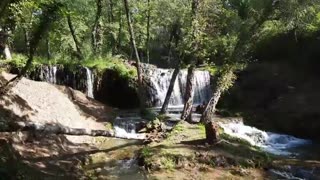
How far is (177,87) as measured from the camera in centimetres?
2723

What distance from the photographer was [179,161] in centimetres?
1135

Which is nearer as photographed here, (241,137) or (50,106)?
(50,106)

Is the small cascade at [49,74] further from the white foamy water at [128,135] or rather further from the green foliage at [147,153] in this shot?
the green foliage at [147,153]

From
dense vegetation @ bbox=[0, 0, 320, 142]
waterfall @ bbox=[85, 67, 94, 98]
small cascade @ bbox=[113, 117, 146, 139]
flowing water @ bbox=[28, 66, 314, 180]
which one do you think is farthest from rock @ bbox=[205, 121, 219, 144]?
waterfall @ bbox=[85, 67, 94, 98]

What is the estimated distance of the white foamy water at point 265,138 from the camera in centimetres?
1645

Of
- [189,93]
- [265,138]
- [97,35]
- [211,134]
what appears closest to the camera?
[211,134]

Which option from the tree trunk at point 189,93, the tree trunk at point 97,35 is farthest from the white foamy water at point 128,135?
the tree trunk at point 97,35

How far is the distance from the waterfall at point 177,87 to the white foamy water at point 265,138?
800 cm

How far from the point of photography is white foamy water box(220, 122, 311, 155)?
16453mm

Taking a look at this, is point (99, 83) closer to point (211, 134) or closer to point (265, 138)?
point (265, 138)

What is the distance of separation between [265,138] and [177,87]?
10415 mm

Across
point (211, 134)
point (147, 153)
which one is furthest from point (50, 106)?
point (211, 134)

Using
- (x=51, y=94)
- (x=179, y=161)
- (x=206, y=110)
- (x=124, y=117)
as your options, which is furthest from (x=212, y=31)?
(x=179, y=161)

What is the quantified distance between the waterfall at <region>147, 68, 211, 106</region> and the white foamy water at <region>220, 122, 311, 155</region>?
26.2 ft
